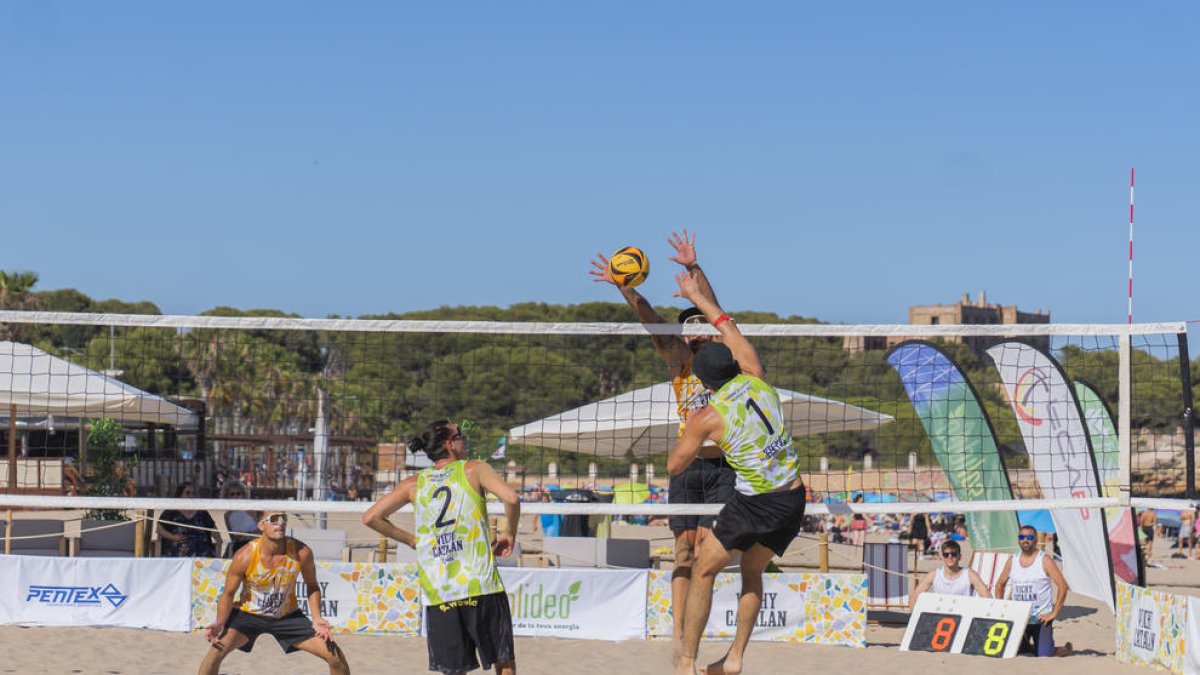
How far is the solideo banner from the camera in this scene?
10.9 metres

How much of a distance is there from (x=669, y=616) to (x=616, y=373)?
2427 inches

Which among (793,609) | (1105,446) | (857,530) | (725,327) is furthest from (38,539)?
(857,530)

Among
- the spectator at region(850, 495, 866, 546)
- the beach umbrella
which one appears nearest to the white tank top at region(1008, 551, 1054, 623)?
the beach umbrella

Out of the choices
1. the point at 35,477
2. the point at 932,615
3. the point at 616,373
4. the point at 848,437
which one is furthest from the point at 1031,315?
the point at 932,615

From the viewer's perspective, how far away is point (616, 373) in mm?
72500

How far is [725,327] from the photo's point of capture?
6.29 m

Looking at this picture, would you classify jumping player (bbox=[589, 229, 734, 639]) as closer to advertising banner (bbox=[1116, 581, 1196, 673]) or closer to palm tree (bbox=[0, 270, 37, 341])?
advertising banner (bbox=[1116, 581, 1196, 673])

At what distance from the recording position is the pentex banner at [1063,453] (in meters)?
14.2

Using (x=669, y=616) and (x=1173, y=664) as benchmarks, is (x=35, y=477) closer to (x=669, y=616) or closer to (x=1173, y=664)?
(x=669, y=616)

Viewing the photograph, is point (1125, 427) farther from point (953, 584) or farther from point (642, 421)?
point (642, 421)

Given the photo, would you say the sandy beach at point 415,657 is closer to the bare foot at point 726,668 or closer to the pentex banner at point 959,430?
the bare foot at point 726,668

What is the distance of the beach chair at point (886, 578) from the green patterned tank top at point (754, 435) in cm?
721

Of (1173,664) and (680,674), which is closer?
(680,674)

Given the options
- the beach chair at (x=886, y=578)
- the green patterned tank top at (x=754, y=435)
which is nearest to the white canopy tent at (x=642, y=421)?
the beach chair at (x=886, y=578)
